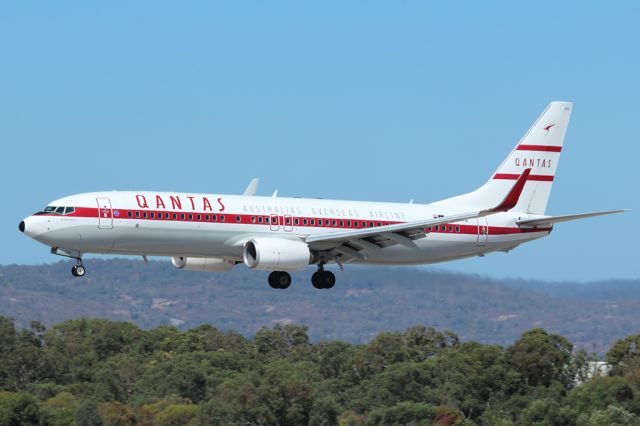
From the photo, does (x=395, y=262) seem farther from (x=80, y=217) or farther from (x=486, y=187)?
(x=80, y=217)

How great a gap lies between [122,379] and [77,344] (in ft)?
82.8

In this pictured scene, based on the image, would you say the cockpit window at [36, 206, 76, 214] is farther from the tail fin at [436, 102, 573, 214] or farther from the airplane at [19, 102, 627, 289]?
the tail fin at [436, 102, 573, 214]

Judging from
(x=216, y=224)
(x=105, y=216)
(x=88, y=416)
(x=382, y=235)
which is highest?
(x=382, y=235)

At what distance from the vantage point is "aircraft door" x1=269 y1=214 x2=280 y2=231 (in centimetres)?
6212

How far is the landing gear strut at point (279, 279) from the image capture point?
64062 mm

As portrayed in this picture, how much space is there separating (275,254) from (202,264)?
23.2 feet

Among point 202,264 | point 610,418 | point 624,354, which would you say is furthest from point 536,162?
point 624,354

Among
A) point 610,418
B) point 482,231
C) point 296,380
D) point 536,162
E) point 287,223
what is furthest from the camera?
point 296,380

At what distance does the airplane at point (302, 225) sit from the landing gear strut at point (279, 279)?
74mm

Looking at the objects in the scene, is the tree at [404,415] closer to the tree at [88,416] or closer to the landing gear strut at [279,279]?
the tree at [88,416]

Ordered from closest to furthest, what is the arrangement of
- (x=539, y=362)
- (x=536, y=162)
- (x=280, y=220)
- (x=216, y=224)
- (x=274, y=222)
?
(x=216, y=224)
(x=274, y=222)
(x=280, y=220)
(x=536, y=162)
(x=539, y=362)

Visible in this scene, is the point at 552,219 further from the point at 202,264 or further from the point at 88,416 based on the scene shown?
the point at 88,416

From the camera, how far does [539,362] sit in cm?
13375

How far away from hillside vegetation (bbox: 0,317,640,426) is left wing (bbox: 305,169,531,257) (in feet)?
154
